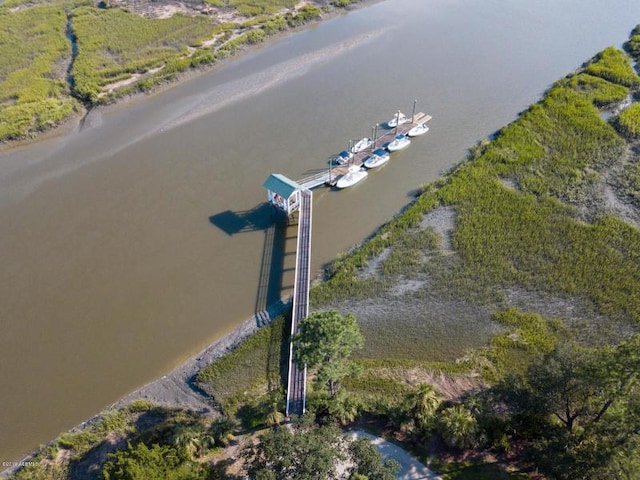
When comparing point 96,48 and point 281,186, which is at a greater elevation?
point 96,48

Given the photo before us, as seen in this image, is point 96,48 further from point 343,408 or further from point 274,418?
point 343,408

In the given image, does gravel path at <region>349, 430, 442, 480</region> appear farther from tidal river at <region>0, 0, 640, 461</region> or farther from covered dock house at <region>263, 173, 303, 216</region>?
covered dock house at <region>263, 173, 303, 216</region>

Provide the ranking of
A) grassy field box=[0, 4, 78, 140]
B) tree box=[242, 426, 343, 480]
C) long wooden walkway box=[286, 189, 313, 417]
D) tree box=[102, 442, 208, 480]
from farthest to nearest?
grassy field box=[0, 4, 78, 140]
long wooden walkway box=[286, 189, 313, 417]
tree box=[102, 442, 208, 480]
tree box=[242, 426, 343, 480]

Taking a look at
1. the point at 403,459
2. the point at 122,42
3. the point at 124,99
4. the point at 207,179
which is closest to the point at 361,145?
the point at 207,179

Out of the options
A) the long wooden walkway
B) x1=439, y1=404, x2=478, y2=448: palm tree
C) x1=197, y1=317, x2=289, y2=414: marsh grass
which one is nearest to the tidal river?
the long wooden walkway

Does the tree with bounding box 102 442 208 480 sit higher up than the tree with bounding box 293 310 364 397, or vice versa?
the tree with bounding box 293 310 364 397

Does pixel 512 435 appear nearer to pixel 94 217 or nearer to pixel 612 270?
pixel 612 270

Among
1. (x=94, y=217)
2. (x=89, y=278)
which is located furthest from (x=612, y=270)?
(x=94, y=217)
